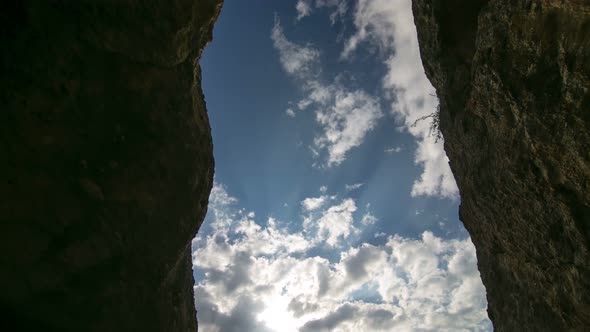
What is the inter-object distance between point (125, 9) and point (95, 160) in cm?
372

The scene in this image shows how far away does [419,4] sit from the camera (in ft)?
36.2

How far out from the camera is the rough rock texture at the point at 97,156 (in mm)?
7738

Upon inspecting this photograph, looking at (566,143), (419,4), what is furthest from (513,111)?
(419,4)

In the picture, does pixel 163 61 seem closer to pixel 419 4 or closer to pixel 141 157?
pixel 141 157

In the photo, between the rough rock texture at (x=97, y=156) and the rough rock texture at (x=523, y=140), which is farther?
the rough rock texture at (x=97, y=156)

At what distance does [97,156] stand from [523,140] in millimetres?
9894

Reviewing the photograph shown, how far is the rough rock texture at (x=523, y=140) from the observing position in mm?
6191

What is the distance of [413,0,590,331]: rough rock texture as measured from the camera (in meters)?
6.19

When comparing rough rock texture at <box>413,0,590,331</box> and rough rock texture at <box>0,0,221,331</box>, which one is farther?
rough rock texture at <box>0,0,221,331</box>

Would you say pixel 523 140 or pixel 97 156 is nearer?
pixel 523 140

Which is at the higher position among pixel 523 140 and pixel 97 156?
pixel 97 156

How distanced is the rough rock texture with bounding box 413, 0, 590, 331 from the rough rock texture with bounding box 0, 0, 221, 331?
6.93 metres

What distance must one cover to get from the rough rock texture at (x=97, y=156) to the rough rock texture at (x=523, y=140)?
6932 millimetres

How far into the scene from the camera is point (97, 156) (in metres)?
8.96
